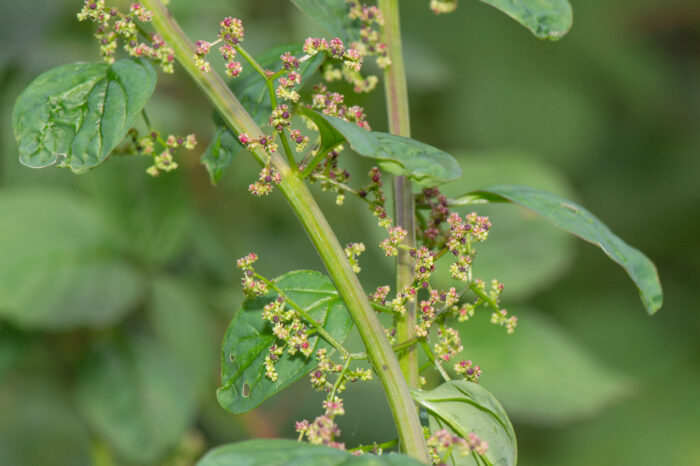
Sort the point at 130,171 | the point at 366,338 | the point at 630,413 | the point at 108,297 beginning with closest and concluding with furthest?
the point at 366,338
the point at 108,297
the point at 130,171
the point at 630,413

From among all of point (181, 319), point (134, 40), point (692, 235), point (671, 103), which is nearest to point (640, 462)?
point (692, 235)

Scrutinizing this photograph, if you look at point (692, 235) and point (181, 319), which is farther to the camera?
point (692, 235)

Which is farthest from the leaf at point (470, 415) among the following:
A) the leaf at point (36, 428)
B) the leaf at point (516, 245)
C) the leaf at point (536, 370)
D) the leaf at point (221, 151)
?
the leaf at point (36, 428)

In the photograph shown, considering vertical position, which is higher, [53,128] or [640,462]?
[53,128]

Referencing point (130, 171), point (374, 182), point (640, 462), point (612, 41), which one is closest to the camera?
point (374, 182)

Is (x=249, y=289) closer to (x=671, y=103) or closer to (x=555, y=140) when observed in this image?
(x=555, y=140)

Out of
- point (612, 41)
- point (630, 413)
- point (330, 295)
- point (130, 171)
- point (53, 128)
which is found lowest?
point (630, 413)

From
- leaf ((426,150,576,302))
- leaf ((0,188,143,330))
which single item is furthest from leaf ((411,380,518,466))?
leaf ((0,188,143,330))

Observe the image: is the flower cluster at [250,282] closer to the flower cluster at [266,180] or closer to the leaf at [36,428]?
the flower cluster at [266,180]
